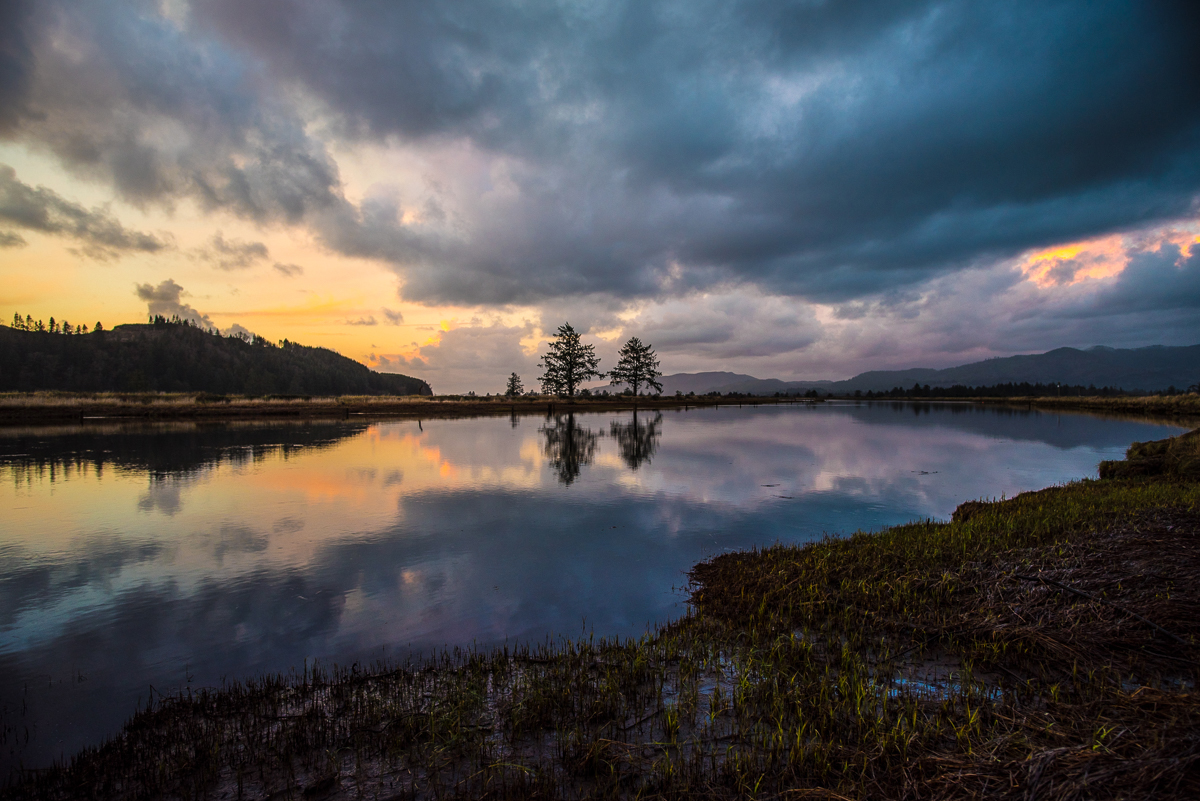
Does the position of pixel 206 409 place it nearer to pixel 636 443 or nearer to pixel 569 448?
pixel 569 448

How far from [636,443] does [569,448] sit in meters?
5.90

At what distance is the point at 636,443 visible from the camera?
127 ft

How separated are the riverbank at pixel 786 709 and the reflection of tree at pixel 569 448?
54.1 feet

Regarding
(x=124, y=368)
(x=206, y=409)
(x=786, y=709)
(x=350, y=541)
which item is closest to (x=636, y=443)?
(x=350, y=541)

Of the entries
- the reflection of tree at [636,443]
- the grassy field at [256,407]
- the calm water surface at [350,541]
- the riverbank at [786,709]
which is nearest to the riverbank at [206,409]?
the grassy field at [256,407]

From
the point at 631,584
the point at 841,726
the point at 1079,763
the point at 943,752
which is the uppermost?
the point at 1079,763

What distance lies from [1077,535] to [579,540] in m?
11.9

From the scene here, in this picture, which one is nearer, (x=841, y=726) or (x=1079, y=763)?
(x=1079, y=763)

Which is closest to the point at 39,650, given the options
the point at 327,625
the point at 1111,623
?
the point at 327,625

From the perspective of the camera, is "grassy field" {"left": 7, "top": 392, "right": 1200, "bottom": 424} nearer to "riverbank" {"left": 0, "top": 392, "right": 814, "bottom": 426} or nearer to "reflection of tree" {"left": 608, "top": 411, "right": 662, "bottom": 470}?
"riverbank" {"left": 0, "top": 392, "right": 814, "bottom": 426}

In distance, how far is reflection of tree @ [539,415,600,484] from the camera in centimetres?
2682

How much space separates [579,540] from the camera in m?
14.5

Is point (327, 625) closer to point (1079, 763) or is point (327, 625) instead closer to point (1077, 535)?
point (1079, 763)

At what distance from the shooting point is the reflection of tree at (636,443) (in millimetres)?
30281
